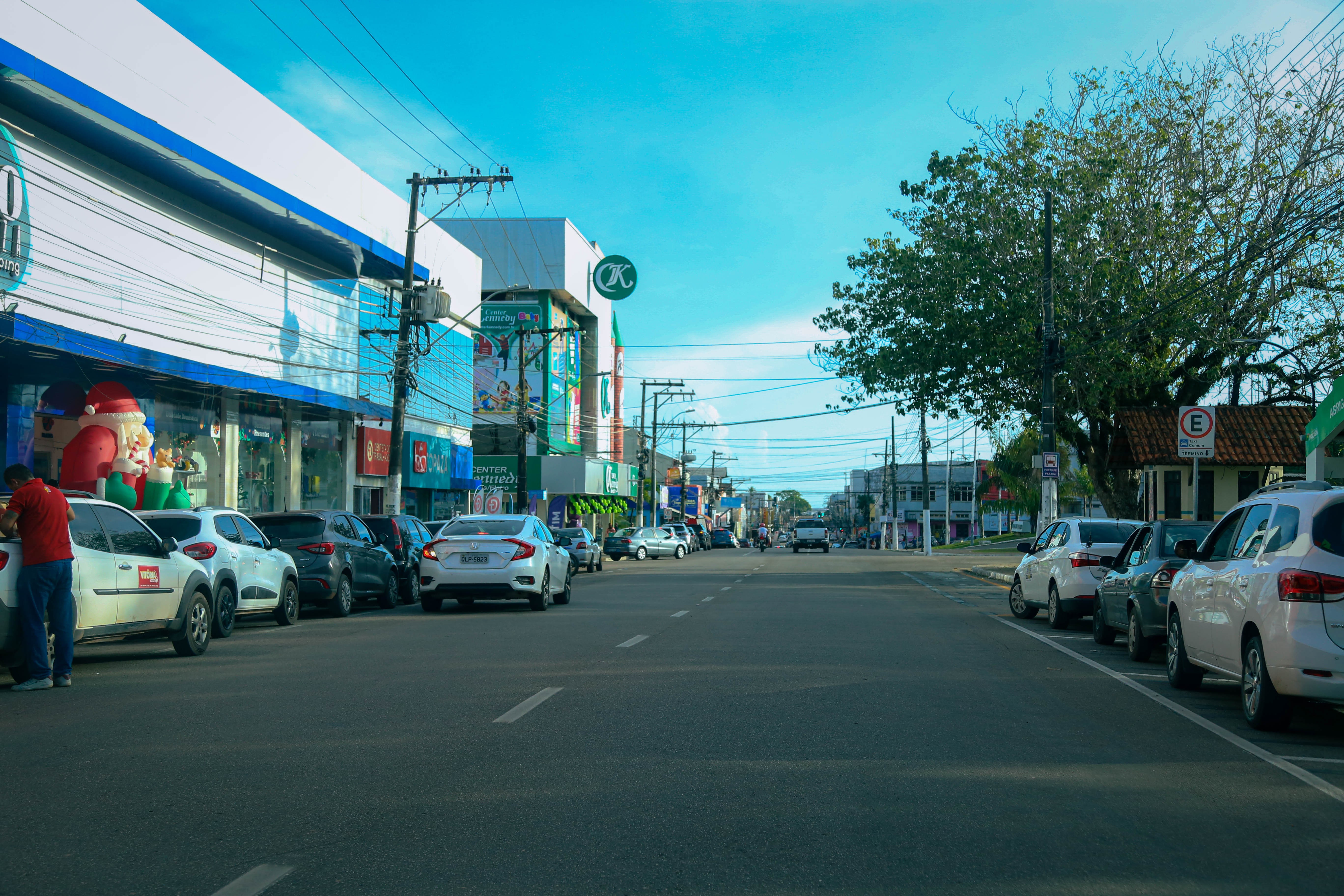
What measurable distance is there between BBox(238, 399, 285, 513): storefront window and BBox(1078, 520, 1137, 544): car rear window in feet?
63.5

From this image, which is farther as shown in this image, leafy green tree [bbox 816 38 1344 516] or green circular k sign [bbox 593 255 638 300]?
green circular k sign [bbox 593 255 638 300]

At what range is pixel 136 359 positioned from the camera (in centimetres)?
2155

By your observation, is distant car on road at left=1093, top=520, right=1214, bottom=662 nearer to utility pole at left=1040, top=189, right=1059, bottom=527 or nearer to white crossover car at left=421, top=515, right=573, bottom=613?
white crossover car at left=421, top=515, right=573, bottom=613

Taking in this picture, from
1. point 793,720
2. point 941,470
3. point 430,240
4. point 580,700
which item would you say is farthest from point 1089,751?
point 941,470

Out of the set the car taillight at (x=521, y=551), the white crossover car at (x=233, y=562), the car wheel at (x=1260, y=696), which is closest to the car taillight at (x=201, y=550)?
the white crossover car at (x=233, y=562)

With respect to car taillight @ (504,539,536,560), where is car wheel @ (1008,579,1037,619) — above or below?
below

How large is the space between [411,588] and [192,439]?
7.76 m

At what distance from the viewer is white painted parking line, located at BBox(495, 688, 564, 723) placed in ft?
28.0

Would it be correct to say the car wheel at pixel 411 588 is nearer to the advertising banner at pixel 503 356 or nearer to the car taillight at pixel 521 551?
the car taillight at pixel 521 551

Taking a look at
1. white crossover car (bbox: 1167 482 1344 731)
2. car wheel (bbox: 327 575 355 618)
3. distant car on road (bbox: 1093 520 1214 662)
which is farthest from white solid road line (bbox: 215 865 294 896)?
car wheel (bbox: 327 575 355 618)

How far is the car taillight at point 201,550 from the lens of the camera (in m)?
14.0

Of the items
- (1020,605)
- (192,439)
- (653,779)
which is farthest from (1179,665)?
(192,439)

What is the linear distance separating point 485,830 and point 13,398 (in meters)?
18.3

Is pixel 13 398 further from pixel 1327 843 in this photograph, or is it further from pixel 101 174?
pixel 1327 843
